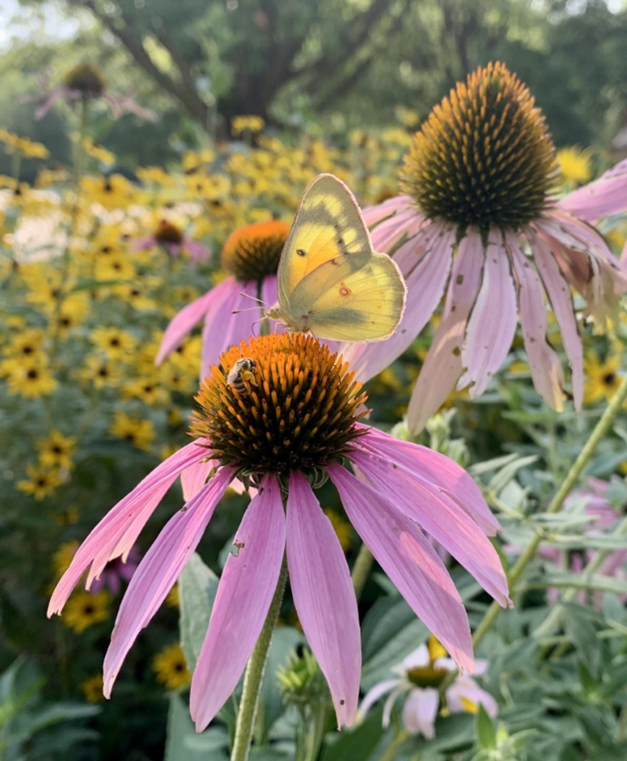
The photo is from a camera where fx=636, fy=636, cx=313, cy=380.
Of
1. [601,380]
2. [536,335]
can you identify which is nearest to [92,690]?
[536,335]

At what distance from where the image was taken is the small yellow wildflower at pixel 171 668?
189 cm

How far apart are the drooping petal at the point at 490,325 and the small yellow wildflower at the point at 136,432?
1.41 meters

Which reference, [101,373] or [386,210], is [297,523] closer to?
[386,210]

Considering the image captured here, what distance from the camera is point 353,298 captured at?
107 cm

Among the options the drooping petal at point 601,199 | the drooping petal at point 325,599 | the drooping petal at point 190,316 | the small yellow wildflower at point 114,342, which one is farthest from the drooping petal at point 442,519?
the small yellow wildflower at point 114,342

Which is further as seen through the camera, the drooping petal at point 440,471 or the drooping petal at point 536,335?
the drooping petal at point 536,335

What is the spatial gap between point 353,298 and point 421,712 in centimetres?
77

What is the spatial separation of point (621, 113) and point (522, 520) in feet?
42.4

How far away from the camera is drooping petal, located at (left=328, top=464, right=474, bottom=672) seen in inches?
26.5

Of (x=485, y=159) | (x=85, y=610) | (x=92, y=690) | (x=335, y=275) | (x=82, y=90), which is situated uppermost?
(x=82, y=90)

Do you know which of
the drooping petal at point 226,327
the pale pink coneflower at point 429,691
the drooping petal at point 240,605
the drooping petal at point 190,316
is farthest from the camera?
the drooping petal at point 190,316

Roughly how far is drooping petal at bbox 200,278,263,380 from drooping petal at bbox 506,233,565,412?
21.7 inches

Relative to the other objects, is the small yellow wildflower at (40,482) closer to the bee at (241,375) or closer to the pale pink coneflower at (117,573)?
the pale pink coneflower at (117,573)

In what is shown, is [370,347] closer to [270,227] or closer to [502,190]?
[502,190]
